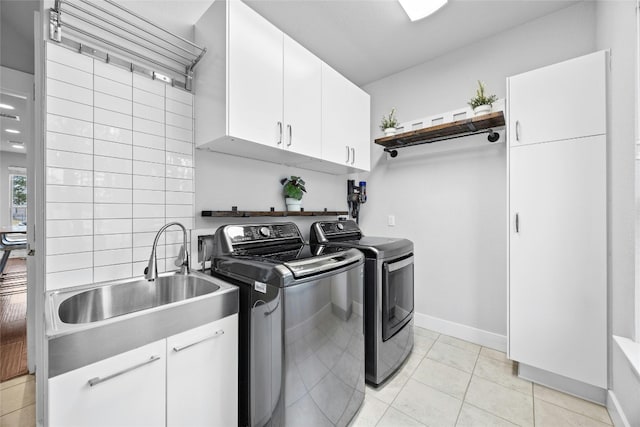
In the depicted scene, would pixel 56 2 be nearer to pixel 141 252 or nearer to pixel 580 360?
pixel 141 252

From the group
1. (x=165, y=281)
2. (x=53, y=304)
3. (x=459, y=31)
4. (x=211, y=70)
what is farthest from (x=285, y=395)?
(x=459, y=31)

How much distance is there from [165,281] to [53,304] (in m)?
0.49

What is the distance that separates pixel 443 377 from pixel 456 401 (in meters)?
0.24

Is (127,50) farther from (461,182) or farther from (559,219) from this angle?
(559,219)

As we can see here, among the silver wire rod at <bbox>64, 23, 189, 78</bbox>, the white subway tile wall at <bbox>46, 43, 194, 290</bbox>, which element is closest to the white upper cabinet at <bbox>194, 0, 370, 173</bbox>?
the silver wire rod at <bbox>64, 23, 189, 78</bbox>

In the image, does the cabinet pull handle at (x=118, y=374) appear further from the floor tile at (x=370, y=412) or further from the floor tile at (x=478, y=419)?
the floor tile at (x=478, y=419)

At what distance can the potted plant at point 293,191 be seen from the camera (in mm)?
2361

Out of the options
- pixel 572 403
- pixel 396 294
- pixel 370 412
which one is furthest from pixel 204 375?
pixel 572 403

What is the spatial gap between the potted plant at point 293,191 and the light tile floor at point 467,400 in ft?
5.01

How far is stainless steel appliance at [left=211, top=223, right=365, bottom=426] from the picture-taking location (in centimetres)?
117

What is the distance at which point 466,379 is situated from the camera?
187 cm

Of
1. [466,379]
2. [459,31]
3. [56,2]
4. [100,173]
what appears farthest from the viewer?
[459,31]

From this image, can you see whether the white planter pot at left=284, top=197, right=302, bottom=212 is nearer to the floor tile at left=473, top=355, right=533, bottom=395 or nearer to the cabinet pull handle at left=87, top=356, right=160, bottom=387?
the cabinet pull handle at left=87, top=356, right=160, bottom=387

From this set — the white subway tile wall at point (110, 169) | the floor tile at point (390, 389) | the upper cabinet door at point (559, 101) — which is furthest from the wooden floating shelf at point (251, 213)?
the upper cabinet door at point (559, 101)
